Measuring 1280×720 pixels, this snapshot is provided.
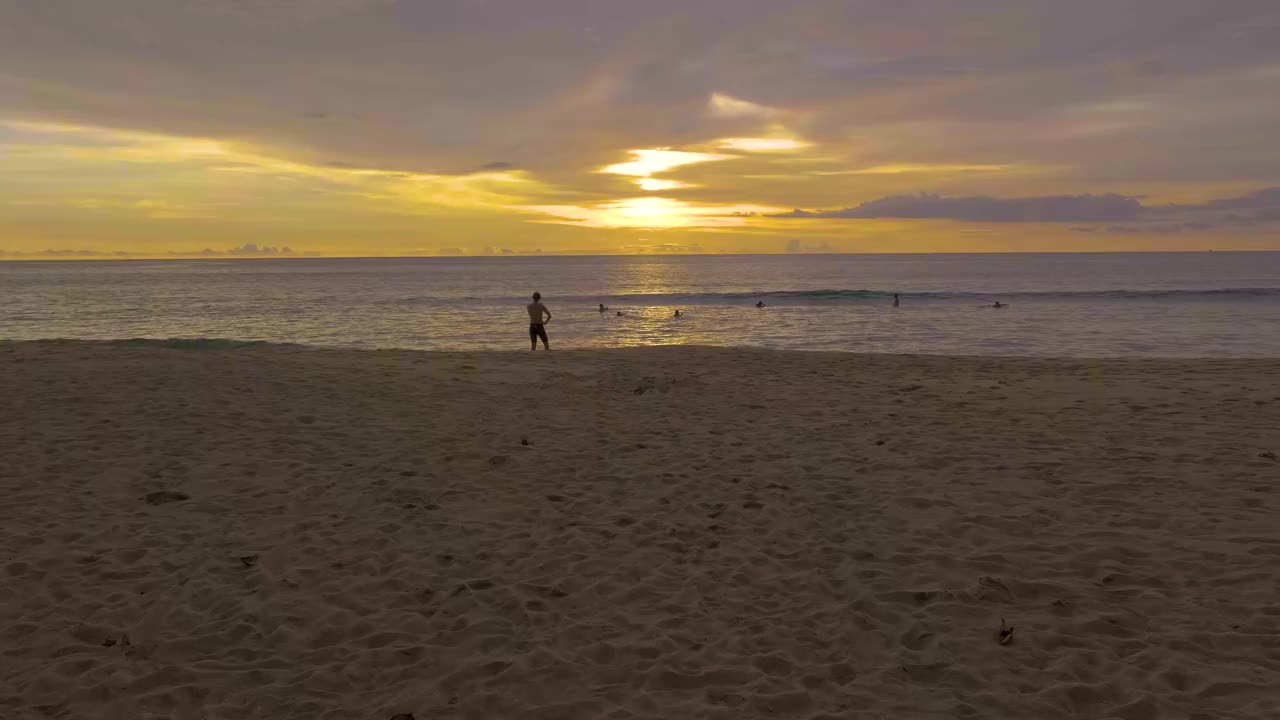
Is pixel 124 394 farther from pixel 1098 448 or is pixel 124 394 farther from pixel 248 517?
pixel 1098 448

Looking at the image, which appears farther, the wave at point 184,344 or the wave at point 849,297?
the wave at point 849,297

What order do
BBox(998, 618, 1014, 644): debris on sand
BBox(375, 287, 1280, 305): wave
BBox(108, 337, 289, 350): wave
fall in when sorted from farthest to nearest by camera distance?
BBox(375, 287, 1280, 305): wave, BBox(108, 337, 289, 350): wave, BBox(998, 618, 1014, 644): debris on sand

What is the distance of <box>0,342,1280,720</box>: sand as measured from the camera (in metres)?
4.62

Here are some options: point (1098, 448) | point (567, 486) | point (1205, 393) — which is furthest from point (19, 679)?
point (1205, 393)

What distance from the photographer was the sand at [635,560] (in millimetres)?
4625

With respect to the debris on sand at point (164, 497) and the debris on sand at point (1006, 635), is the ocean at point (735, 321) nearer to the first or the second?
the debris on sand at point (164, 497)

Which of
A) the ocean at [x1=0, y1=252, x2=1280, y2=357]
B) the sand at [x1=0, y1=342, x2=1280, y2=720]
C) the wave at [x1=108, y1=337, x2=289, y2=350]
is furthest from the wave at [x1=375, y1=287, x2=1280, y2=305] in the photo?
the sand at [x1=0, y1=342, x2=1280, y2=720]

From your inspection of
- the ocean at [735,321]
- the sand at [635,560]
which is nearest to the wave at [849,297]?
the ocean at [735,321]

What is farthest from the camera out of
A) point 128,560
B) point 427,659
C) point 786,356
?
point 786,356

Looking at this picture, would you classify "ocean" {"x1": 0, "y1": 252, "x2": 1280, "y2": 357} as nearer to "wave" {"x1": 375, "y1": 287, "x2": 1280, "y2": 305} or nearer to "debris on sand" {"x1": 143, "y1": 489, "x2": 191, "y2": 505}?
"wave" {"x1": 375, "y1": 287, "x2": 1280, "y2": 305}

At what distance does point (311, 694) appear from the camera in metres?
4.61

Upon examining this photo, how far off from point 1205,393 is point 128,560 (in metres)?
16.1

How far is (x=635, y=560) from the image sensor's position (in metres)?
6.56

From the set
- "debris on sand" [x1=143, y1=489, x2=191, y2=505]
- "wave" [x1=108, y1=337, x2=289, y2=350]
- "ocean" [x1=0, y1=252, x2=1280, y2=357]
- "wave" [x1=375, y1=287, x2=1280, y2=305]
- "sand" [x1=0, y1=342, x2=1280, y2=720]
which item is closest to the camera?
"sand" [x1=0, y1=342, x2=1280, y2=720]
